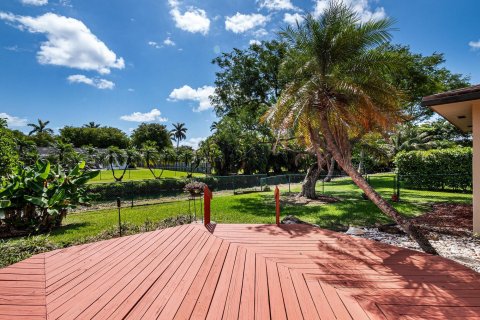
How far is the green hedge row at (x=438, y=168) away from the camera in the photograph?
15.4 m

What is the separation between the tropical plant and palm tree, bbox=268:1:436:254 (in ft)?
22.0

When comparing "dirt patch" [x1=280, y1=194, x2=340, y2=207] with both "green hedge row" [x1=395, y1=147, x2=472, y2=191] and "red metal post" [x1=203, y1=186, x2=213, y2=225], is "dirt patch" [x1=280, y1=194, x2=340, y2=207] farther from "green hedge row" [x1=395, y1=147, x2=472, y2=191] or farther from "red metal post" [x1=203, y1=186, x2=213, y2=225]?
"red metal post" [x1=203, y1=186, x2=213, y2=225]

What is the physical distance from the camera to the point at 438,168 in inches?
653

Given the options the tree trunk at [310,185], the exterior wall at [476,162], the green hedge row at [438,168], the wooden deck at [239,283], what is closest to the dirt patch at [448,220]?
the exterior wall at [476,162]

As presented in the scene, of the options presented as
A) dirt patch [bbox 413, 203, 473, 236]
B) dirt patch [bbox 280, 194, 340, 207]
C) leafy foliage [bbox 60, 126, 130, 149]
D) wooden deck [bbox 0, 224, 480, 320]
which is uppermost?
leafy foliage [bbox 60, 126, 130, 149]

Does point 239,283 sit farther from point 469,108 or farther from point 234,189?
point 234,189

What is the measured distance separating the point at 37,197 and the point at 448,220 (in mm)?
12502

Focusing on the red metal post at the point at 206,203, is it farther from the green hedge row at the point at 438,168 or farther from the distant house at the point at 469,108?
the green hedge row at the point at 438,168

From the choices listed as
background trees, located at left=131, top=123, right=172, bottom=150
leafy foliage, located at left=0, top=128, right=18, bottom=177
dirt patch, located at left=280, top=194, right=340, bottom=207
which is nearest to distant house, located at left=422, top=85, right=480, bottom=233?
dirt patch, located at left=280, top=194, right=340, bottom=207

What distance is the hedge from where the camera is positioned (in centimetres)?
1730

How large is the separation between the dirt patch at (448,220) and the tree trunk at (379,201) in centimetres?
183

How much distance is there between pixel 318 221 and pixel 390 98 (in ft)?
14.3

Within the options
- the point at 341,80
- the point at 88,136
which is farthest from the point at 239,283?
the point at 88,136

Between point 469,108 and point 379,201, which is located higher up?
point 469,108
